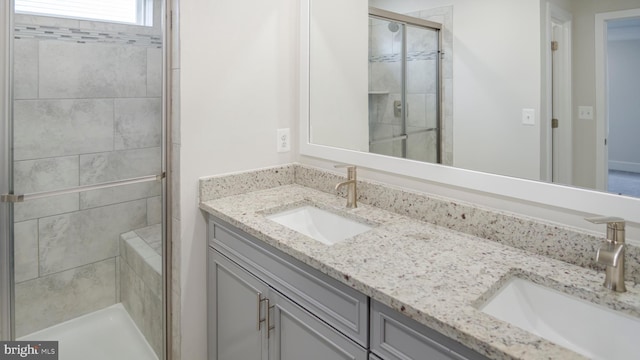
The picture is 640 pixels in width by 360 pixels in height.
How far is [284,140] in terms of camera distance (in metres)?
1.98

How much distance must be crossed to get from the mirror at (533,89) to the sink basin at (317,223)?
1.14ft

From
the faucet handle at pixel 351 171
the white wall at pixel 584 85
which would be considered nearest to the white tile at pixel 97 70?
the faucet handle at pixel 351 171

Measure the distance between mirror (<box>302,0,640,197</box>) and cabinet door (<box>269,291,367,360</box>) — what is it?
72 centimetres

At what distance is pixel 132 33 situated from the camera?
165 centimetres

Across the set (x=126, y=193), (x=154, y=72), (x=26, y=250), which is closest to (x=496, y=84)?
(x=154, y=72)

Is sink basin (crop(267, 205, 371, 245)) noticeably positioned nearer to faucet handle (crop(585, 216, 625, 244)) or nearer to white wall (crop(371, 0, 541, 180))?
white wall (crop(371, 0, 541, 180))

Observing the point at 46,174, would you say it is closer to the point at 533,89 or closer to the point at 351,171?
the point at 351,171

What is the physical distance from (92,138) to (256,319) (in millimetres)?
1019

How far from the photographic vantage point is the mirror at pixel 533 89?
1.05 meters

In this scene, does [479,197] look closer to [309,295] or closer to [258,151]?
[309,295]

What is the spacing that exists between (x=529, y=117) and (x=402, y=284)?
69 cm

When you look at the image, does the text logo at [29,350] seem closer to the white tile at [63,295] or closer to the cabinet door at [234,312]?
the white tile at [63,295]

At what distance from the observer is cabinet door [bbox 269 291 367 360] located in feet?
3.52

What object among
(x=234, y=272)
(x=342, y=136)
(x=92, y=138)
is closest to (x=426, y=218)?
(x=342, y=136)
